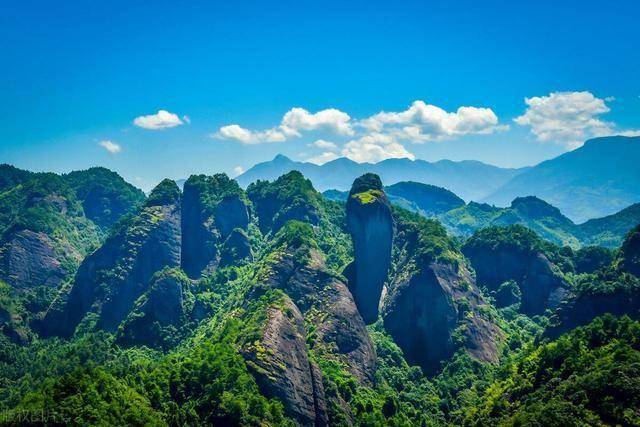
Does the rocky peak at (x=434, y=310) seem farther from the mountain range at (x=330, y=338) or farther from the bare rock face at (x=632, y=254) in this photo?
the bare rock face at (x=632, y=254)

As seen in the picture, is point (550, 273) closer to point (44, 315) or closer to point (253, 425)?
point (253, 425)

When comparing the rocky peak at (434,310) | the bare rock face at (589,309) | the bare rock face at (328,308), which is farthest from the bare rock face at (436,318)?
the bare rock face at (328,308)

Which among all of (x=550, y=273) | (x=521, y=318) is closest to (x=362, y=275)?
(x=521, y=318)

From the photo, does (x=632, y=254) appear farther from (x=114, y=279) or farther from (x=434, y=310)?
(x=114, y=279)

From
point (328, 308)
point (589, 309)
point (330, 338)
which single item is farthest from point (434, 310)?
point (589, 309)

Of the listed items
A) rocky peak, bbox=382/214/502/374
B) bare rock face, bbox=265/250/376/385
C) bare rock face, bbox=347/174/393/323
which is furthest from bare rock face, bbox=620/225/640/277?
bare rock face, bbox=265/250/376/385
